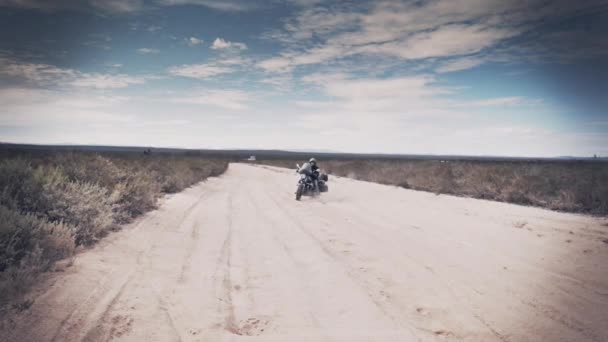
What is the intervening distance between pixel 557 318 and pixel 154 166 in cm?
1624

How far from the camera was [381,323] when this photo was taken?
2947mm

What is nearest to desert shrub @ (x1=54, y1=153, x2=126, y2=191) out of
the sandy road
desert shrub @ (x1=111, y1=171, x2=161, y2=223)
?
desert shrub @ (x1=111, y1=171, x2=161, y2=223)

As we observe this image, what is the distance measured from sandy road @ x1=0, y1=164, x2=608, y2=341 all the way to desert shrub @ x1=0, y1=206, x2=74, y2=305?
0.23m

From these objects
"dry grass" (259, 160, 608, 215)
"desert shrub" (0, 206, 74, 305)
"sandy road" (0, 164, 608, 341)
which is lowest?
"sandy road" (0, 164, 608, 341)

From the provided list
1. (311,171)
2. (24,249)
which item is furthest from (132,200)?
(311,171)

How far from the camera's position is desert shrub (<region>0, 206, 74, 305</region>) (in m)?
3.34

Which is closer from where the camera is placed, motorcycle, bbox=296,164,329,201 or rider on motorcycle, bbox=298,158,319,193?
motorcycle, bbox=296,164,329,201

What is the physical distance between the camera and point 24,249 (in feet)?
13.1

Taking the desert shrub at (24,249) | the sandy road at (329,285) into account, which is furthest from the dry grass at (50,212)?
the sandy road at (329,285)

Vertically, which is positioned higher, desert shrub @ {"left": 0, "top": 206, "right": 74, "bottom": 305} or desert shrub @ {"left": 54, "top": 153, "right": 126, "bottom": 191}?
desert shrub @ {"left": 54, "top": 153, "right": 126, "bottom": 191}

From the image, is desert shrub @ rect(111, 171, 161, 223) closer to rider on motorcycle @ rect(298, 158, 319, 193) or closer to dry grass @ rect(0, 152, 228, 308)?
dry grass @ rect(0, 152, 228, 308)

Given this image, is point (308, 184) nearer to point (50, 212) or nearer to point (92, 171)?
point (92, 171)

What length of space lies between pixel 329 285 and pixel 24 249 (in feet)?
12.3

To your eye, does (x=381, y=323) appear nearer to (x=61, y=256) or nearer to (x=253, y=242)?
(x=253, y=242)
